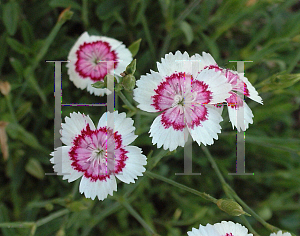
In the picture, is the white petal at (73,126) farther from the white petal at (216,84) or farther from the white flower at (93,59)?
the white petal at (216,84)

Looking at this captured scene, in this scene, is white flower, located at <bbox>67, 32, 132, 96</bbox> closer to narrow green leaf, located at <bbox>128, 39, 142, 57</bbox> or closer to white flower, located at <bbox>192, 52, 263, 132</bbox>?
narrow green leaf, located at <bbox>128, 39, 142, 57</bbox>

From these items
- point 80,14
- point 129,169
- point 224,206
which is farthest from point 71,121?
point 80,14

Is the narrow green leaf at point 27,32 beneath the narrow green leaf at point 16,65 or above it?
above

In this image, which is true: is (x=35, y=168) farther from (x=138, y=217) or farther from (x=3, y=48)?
(x=138, y=217)

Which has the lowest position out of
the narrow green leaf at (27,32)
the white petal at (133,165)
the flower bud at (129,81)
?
the white petal at (133,165)

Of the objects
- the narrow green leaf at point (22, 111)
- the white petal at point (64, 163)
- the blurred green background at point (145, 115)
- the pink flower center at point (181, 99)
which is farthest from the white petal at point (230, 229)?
the narrow green leaf at point (22, 111)

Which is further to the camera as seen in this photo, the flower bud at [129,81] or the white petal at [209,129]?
the white petal at [209,129]

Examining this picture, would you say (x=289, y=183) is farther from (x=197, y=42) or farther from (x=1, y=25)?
(x=1, y=25)

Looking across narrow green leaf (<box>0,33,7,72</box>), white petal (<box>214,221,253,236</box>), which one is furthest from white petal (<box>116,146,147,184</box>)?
narrow green leaf (<box>0,33,7,72</box>)
